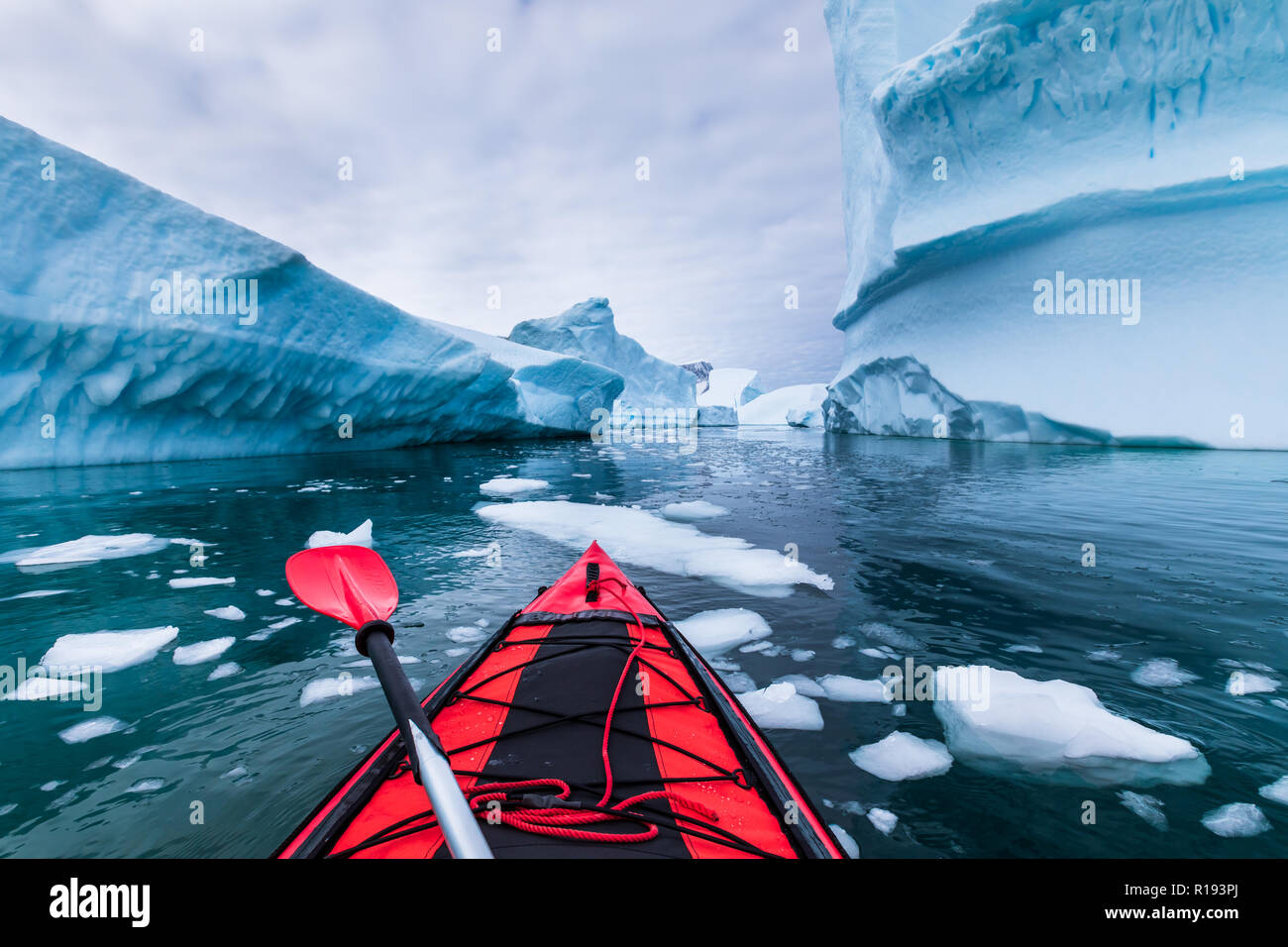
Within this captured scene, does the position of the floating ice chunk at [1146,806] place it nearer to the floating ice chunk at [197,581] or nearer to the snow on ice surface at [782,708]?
the snow on ice surface at [782,708]

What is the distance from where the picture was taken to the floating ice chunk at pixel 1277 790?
1754mm

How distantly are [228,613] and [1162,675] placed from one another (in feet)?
17.4

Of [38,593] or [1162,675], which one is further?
[38,593]

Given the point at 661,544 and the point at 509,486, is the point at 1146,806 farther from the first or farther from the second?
the point at 509,486

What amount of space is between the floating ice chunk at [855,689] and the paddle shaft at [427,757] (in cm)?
180

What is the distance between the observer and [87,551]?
4.73 metres

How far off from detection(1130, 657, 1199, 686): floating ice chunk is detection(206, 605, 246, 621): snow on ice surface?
5.05 m

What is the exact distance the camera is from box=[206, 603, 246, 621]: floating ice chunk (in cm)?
338

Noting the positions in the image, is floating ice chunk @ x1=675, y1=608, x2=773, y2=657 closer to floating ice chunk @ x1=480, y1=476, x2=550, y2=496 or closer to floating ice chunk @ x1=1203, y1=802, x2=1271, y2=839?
floating ice chunk @ x1=1203, y1=802, x2=1271, y2=839

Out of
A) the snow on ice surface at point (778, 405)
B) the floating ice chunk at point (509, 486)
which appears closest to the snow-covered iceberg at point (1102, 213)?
the floating ice chunk at point (509, 486)

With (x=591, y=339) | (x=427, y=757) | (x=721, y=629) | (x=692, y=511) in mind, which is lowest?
(x=721, y=629)

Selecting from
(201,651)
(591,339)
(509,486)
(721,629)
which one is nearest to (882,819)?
(721,629)

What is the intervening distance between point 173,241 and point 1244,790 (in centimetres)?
1523
